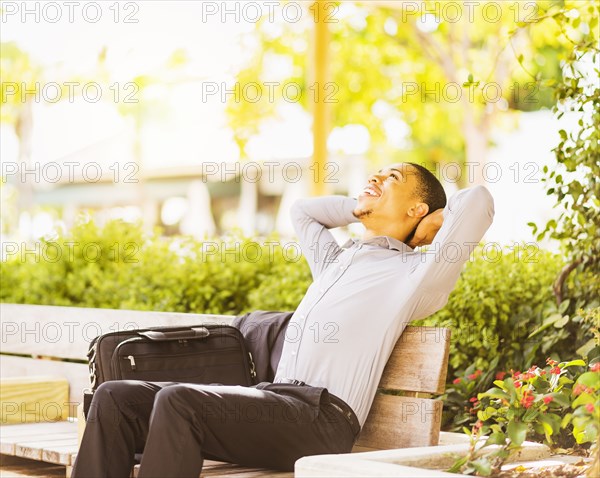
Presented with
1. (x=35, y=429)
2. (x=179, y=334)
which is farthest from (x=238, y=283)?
(x=179, y=334)

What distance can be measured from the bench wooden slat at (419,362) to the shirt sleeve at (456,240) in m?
0.16

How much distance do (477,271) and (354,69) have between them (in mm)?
11963

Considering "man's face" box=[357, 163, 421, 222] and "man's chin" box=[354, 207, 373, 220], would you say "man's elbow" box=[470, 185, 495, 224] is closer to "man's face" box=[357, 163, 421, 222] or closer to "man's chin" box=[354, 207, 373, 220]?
"man's face" box=[357, 163, 421, 222]

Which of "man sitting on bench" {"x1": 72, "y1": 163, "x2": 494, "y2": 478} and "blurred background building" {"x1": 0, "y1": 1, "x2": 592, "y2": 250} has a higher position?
"blurred background building" {"x1": 0, "y1": 1, "x2": 592, "y2": 250}

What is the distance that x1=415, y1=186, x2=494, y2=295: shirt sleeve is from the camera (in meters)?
3.10

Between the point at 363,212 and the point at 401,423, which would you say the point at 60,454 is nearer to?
the point at 401,423

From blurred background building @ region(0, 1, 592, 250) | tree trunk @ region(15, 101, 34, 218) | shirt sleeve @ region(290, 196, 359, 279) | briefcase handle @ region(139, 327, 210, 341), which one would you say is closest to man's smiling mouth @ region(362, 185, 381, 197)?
shirt sleeve @ region(290, 196, 359, 279)

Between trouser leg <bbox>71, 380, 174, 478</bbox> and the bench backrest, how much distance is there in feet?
2.57

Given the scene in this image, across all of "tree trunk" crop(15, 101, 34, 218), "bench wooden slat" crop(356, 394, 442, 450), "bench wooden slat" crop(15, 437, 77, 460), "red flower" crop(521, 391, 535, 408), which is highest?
"tree trunk" crop(15, 101, 34, 218)

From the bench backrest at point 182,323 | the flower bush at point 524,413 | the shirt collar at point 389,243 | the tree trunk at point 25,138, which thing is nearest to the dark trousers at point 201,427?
the bench backrest at point 182,323

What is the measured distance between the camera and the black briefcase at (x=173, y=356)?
3.33 metres

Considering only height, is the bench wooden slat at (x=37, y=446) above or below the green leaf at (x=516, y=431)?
below

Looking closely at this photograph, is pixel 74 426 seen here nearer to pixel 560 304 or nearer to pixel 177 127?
pixel 560 304

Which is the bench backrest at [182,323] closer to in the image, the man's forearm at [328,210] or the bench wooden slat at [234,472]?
the bench wooden slat at [234,472]
